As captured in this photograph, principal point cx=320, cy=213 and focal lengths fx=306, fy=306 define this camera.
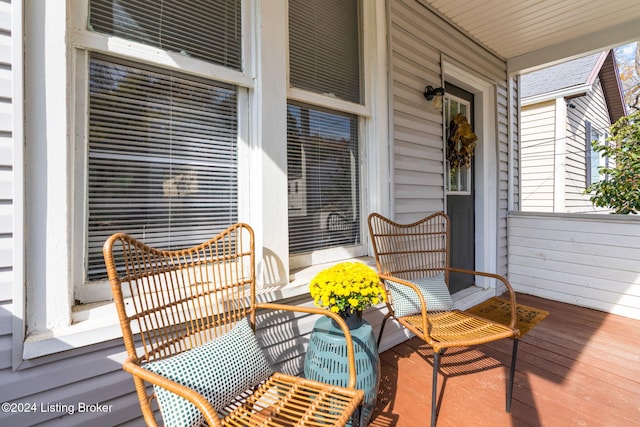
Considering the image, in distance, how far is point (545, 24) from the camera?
2809 mm

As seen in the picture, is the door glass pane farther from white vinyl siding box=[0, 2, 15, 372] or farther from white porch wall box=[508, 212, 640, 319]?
white vinyl siding box=[0, 2, 15, 372]

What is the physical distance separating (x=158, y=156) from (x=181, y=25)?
2.12 feet

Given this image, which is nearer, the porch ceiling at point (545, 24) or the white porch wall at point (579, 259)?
the porch ceiling at point (545, 24)

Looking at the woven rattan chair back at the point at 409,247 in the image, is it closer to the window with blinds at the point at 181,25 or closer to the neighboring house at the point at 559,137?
the window with blinds at the point at 181,25

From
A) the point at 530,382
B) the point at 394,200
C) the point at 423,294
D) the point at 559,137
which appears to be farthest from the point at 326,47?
the point at 559,137

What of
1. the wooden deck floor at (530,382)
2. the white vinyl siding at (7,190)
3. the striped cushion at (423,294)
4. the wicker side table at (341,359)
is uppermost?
the white vinyl siding at (7,190)

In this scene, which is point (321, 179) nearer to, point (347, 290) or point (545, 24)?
point (347, 290)

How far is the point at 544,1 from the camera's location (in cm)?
249

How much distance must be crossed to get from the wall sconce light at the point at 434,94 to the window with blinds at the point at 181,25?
161 centimetres

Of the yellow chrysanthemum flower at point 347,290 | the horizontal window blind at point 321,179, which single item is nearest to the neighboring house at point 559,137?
the horizontal window blind at point 321,179

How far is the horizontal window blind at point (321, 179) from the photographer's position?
187cm

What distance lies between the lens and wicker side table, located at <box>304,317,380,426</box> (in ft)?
4.26

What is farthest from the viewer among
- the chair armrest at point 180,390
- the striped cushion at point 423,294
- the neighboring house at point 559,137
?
the neighboring house at point 559,137

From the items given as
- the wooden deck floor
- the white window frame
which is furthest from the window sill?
the wooden deck floor
